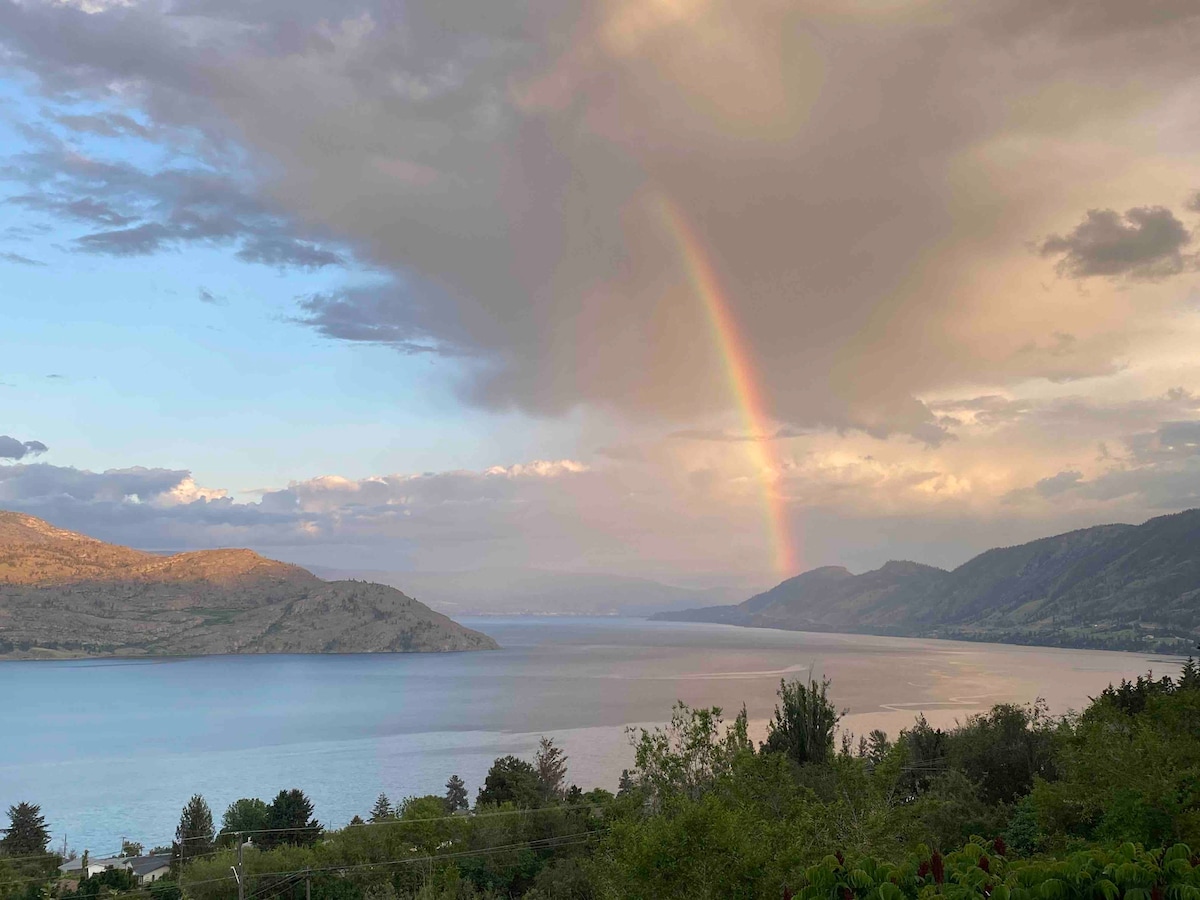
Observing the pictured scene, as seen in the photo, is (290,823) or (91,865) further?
(91,865)

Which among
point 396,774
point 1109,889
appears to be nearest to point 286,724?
point 396,774

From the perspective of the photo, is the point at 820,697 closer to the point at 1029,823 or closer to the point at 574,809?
the point at 1029,823

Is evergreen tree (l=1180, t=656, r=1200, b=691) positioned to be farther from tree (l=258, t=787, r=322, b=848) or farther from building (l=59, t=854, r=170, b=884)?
building (l=59, t=854, r=170, b=884)

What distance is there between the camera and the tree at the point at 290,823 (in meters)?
61.2

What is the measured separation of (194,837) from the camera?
66.7 meters

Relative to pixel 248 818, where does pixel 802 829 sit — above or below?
above

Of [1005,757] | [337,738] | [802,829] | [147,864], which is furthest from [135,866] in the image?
[337,738]

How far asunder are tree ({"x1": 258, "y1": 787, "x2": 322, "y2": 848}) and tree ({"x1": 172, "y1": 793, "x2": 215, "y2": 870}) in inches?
174

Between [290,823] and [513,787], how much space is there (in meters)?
16.9

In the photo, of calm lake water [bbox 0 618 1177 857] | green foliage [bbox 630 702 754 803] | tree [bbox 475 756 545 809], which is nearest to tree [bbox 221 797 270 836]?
A: calm lake water [bbox 0 618 1177 857]

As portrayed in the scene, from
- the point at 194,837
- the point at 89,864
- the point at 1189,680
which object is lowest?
the point at 89,864

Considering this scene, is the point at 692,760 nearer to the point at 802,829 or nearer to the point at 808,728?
the point at 808,728

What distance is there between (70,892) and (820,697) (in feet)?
151

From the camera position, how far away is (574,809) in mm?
54625
